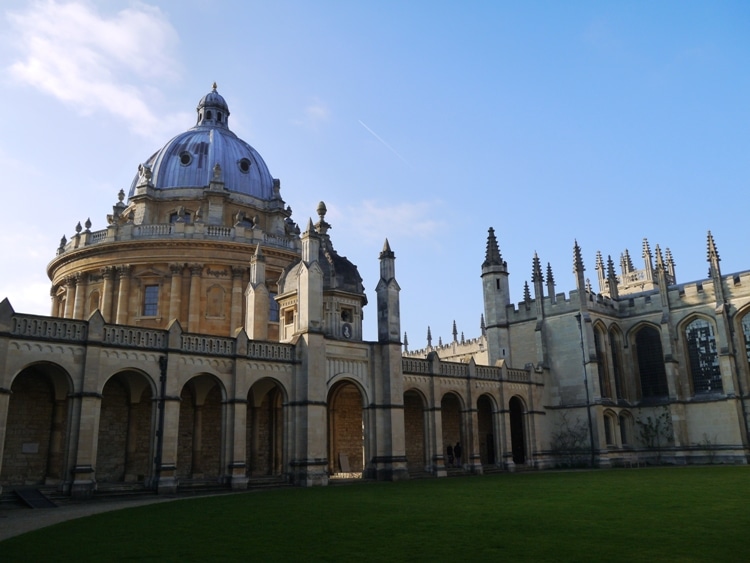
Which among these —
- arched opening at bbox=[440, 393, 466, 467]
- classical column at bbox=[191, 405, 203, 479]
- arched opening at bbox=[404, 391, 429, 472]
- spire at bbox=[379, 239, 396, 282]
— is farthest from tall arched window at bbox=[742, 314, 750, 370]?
classical column at bbox=[191, 405, 203, 479]

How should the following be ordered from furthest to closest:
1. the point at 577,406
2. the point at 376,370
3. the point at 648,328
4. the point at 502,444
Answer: the point at 648,328 → the point at 577,406 → the point at 502,444 → the point at 376,370

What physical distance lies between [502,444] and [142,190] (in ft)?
102

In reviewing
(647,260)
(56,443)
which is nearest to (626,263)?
(647,260)

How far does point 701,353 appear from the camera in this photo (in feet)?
145

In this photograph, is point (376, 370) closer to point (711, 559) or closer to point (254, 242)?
point (254, 242)

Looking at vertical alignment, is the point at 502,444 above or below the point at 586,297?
below

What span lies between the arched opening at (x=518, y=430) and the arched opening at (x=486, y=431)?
4.64 feet

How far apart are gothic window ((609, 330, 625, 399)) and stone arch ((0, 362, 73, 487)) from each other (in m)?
35.4

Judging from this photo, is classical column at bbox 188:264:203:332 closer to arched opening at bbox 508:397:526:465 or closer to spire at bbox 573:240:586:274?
arched opening at bbox 508:397:526:465

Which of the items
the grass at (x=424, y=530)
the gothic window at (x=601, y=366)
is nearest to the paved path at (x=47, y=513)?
the grass at (x=424, y=530)

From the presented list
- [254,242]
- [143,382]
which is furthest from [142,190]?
[143,382]

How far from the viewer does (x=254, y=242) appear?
151ft

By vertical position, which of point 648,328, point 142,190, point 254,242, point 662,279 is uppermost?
point 142,190

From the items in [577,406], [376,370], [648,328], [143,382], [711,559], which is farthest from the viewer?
[648,328]
